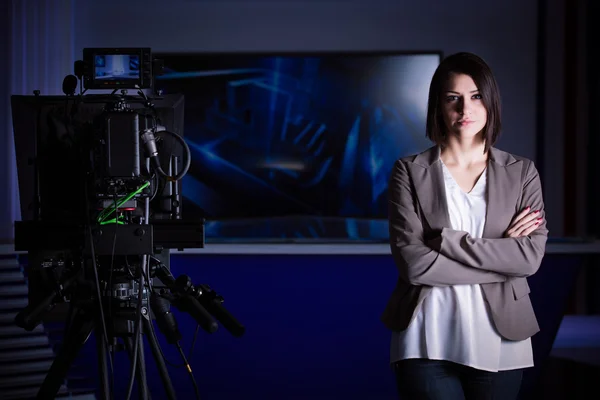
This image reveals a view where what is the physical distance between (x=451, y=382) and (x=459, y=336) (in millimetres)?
102

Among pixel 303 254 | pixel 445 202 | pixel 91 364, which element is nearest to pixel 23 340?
pixel 91 364

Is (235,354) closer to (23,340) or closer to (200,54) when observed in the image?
(23,340)

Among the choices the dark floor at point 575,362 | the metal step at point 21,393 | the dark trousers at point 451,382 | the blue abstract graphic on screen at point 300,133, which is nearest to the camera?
the dark trousers at point 451,382

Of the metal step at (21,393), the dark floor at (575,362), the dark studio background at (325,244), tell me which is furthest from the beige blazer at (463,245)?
the dark floor at (575,362)

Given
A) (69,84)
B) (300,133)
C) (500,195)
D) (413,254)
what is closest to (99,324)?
(69,84)

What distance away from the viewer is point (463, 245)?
1.44m

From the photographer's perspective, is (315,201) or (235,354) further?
(315,201)

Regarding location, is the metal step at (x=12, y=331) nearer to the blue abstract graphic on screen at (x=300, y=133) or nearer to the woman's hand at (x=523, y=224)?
the blue abstract graphic on screen at (x=300, y=133)

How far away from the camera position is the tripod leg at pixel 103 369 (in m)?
1.50

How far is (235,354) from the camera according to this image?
2758mm

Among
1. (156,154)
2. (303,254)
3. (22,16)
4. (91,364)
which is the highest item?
(22,16)

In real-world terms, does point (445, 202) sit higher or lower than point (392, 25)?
lower

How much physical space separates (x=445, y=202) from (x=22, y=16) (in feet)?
10.6

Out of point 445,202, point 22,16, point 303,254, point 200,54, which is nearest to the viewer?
point 445,202
